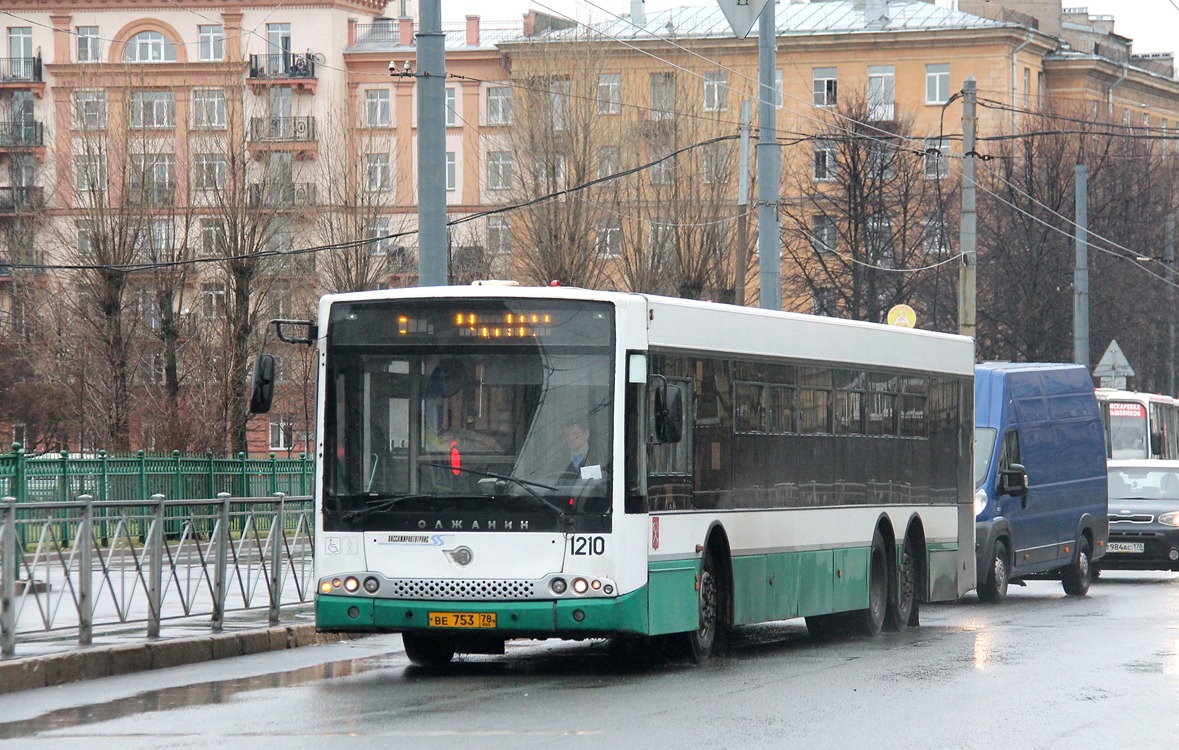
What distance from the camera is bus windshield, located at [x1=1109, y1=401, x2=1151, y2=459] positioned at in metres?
45.3

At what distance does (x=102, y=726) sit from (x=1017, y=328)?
48.4m

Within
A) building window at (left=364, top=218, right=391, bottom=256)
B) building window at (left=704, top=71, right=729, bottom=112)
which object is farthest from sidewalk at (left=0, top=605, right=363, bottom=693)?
building window at (left=704, top=71, right=729, bottom=112)

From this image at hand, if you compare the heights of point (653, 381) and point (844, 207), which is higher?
point (844, 207)

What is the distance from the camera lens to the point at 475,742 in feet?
32.9

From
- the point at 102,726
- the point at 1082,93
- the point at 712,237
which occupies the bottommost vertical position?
the point at 102,726

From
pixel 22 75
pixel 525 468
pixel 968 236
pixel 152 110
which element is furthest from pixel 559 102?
pixel 525 468

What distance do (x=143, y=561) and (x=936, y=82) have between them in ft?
222

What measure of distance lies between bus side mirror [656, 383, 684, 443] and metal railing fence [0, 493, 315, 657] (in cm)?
405

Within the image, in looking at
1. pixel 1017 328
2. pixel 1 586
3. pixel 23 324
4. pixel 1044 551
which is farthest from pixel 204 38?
pixel 1 586

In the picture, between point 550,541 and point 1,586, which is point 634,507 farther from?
point 1,586

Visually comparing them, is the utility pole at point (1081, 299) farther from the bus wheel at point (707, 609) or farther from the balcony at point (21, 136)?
the balcony at point (21, 136)

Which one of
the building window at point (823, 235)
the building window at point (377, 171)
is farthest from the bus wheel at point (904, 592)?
the building window at point (823, 235)

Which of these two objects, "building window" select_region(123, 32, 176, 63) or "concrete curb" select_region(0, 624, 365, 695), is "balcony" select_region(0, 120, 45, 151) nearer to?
"building window" select_region(123, 32, 176, 63)

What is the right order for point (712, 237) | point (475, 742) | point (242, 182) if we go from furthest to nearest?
point (712, 237)
point (242, 182)
point (475, 742)
